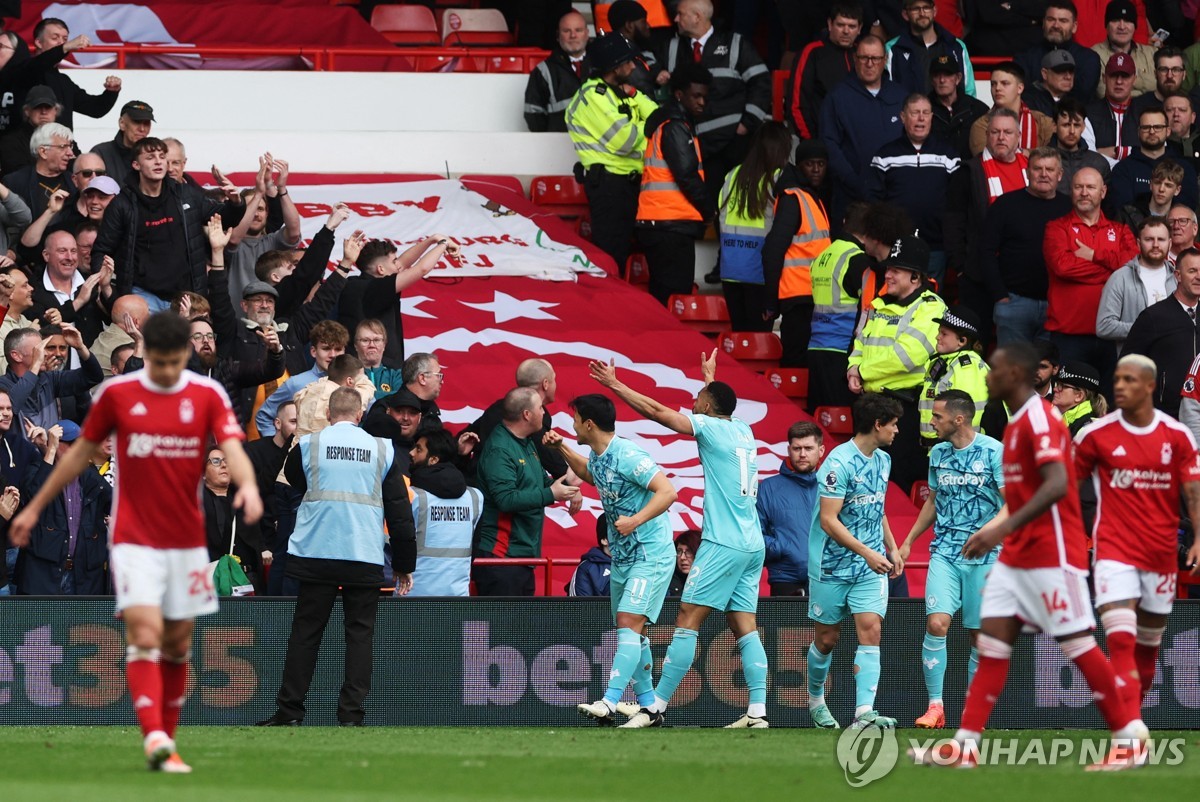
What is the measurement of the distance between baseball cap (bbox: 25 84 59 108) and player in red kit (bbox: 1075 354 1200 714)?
31.1 ft

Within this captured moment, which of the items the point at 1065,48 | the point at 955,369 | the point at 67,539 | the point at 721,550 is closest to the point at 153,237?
the point at 67,539

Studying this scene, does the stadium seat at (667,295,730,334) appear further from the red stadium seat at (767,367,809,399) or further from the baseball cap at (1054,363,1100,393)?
the baseball cap at (1054,363,1100,393)

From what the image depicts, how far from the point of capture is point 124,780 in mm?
7727

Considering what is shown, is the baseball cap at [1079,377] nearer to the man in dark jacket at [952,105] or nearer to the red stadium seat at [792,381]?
the red stadium seat at [792,381]

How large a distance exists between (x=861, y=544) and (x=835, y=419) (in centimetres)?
504

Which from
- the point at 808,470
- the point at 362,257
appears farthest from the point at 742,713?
the point at 362,257

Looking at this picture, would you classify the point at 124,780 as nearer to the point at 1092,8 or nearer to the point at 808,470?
the point at 808,470

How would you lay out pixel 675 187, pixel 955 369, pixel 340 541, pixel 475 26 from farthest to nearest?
pixel 475 26 < pixel 675 187 < pixel 955 369 < pixel 340 541

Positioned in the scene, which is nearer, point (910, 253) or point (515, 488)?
point (515, 488)

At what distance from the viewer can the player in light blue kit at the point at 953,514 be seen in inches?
464

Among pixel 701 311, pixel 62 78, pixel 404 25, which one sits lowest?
pixel 701 311

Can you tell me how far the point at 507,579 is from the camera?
1280 centimetres

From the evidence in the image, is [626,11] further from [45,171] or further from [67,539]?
[67,539]

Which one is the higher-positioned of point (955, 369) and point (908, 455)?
point (955, 369)
